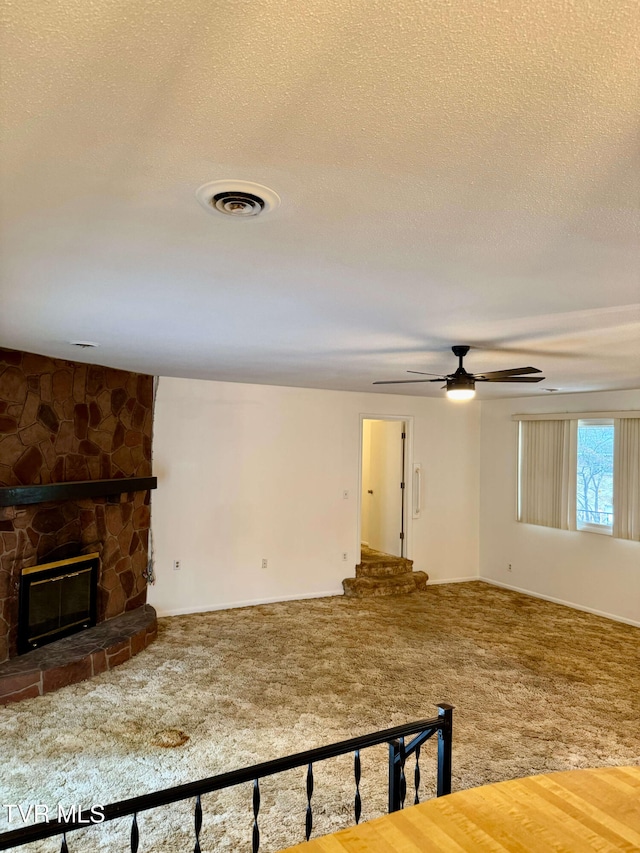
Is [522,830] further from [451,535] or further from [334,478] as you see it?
[451,535]

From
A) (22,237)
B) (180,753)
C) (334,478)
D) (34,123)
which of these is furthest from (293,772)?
(334,478)

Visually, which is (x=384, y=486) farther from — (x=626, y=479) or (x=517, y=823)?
(x=517, y=823)

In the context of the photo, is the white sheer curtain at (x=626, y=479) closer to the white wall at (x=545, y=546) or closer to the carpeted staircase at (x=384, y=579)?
the white wall at (x=545, y=546)

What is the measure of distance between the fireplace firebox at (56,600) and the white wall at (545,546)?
512 cm

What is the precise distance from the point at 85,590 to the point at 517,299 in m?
4.27

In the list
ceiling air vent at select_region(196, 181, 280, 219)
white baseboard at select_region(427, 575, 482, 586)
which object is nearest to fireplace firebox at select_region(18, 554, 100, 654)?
ceiling air vent at select_region(196, 181, 280, 219)

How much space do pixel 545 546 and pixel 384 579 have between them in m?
2.02

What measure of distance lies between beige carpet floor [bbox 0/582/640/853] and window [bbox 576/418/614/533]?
116 cm

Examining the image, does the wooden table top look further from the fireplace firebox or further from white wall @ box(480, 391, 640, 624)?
white wall @ box(480, 391, 640, 624)

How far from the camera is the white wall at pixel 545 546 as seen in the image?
19.8 feet

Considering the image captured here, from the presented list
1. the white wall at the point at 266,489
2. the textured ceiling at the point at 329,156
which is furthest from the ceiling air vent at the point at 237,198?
the white wall at the point at 266,489

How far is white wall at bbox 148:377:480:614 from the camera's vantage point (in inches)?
237

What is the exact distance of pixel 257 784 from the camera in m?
1.61

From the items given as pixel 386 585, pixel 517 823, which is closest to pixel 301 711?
pixel 517 823
